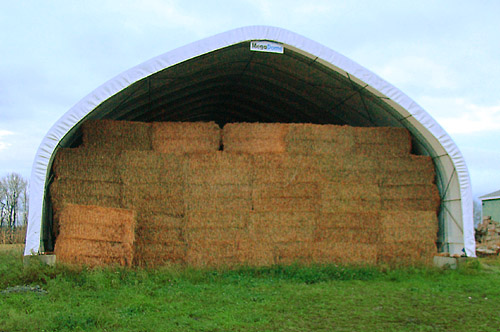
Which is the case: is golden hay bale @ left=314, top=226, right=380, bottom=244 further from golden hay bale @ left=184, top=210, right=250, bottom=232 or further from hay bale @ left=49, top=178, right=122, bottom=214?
hay bale @ left=49, top=178, right=122, bottom=214

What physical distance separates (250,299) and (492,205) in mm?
23540

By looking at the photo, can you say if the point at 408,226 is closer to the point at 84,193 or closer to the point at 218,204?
the point at 218,204

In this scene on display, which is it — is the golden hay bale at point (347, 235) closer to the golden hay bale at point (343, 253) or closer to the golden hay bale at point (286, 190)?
the golden hay bale at point (343, 253)

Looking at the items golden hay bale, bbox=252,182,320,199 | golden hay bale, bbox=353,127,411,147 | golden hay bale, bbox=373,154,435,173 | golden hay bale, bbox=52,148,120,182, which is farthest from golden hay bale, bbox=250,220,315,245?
golden hay bale, bbox=52,148,120,182

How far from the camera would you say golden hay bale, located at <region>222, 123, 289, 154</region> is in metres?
10.7

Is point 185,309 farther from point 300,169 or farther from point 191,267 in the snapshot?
point 300,169

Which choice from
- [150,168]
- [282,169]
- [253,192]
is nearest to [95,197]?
[150,168]

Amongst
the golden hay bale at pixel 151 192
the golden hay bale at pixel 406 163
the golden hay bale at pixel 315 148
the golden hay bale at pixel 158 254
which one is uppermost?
the golden hay bale at pixel 315 148

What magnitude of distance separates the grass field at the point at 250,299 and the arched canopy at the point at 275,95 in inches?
53.3

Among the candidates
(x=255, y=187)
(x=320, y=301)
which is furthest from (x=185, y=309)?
(x=255, y=187)

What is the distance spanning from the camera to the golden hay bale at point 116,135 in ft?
34.3

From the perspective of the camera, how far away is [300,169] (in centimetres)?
→ 1060

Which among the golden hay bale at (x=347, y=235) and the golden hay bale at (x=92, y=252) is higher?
the golden hay bale at (x=347, y=235)

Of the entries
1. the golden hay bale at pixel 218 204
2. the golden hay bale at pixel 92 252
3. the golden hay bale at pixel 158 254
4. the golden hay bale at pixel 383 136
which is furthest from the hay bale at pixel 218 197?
the golden hay bale at pixel 383 136
